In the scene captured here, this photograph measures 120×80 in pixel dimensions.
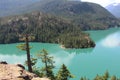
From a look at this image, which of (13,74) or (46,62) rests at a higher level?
(13,74)

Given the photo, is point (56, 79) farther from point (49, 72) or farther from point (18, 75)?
point (18, 75)

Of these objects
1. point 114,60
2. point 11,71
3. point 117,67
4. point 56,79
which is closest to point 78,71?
point 117,67

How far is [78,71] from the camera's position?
113750mm

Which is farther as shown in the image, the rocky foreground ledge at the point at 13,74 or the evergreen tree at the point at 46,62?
the evergreen tree at the point at 46,62

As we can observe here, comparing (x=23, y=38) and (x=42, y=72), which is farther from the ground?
(x=23, y=38)

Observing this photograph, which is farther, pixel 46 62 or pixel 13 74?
pixel 46 62

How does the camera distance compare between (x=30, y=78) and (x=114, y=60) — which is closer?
(x=30, y=78)

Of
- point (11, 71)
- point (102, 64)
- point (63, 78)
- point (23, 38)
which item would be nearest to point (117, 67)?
point (102, 64)

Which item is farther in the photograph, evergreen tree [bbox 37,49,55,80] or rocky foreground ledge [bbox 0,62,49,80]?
evergreen tree [bbox 37,49,55,80]

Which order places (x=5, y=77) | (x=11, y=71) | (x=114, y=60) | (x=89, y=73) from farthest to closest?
(x=114, y=60) < (x=89, y=73) < (x=11, y=71) < (x=5, y=77)

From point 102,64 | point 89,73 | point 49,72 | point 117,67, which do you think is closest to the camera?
point 49,72

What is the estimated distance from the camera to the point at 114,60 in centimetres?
13900

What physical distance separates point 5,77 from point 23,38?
12.6 m

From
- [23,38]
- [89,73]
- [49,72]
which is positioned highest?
[23,38]
